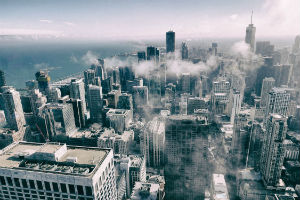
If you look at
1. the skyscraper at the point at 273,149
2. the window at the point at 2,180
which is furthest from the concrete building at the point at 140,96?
the window at the point at 2,180

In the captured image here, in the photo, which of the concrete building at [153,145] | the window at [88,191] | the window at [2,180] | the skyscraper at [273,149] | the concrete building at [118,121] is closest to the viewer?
→ the window at [88,191]

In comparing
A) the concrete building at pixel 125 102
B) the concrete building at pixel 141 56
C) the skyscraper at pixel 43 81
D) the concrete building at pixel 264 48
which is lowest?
the concrete building at pixel 125 102

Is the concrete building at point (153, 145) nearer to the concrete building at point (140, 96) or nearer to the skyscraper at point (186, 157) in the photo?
the skyscraper at point (186, 157)

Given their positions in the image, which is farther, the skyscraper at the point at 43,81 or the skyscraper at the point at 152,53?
the skyscraper at the point at 152,53

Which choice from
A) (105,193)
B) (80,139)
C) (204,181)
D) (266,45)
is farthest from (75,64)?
(105,193)

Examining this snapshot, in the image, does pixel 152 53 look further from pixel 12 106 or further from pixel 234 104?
pixel 12 106

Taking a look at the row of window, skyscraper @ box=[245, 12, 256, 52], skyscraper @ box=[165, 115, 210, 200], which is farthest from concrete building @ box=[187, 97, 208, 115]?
the row of window
